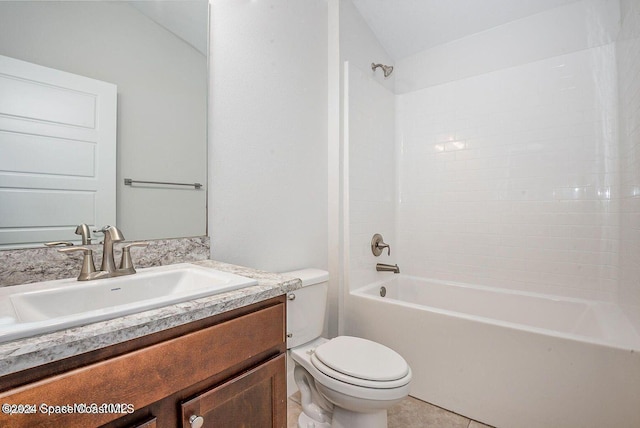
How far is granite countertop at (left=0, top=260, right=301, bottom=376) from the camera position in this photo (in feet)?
1.55

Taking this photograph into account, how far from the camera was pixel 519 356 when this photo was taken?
4.69 ft

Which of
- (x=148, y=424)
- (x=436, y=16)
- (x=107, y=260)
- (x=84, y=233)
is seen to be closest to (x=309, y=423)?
(x=148, y=424)

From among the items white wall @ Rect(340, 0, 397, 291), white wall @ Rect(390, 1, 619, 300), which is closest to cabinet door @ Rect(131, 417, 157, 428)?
white wall @ Rect(340, 0, 397, 291)

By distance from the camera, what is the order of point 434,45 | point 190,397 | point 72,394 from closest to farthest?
point 72,394, point 190,397, point 434,45

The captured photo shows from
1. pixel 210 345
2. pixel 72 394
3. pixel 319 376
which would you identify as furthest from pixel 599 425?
pixel 72 394

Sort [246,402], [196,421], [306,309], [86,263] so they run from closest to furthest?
[196,421] → [246,402] → [86,263] → [306,309]

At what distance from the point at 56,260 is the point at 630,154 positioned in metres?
2.74

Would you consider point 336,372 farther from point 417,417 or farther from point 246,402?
point 417,417

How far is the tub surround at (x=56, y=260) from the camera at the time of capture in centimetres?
87

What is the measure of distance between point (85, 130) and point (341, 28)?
1.72 m

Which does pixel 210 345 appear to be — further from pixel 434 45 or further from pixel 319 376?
pixel 434 45

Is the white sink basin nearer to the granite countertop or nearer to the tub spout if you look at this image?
the granite countertop

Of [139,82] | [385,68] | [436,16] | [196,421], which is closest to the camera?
[196,421]

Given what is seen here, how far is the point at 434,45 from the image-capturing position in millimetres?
2516
